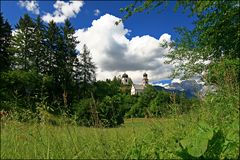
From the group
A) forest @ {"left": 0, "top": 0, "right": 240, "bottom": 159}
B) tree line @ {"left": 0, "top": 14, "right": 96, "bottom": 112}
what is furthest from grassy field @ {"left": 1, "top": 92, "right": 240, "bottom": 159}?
tree line @ {"left": 0, "top": 14, "right": 96, "bottom": 112}

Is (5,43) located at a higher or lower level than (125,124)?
higher

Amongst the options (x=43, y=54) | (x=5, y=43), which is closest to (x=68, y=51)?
(x=43, y=54)

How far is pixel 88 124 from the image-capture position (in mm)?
4559

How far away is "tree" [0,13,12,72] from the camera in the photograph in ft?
166

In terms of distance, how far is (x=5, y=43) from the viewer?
180 feet

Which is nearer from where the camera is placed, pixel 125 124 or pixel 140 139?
pixel 140 139

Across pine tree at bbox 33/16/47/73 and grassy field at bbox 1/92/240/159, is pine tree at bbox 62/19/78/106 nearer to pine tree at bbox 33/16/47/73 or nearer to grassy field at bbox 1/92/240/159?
pine tree at bbox 33/16/47/73

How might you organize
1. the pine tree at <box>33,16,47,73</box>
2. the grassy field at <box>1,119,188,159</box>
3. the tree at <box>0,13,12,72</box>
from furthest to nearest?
the pine tree at <box>33,16,47,73</box> < the tree at <box>0,13,12,72</box> < the grassy field at <box>1,119,188,159</box>

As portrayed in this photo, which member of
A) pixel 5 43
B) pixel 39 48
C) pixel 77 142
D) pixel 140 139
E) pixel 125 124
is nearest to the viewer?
pixel 77 142

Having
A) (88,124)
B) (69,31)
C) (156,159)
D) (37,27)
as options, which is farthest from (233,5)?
(69,31)

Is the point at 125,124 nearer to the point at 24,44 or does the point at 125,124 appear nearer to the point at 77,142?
the point at 77,142

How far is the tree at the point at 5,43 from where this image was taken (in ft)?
166

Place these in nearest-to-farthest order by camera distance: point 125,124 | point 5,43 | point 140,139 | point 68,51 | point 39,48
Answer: point 140,139
point 125,124
point 5,43
point 39,48
point 68,51

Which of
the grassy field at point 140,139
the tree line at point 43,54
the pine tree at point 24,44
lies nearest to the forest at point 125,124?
the grassy field at point 140,139
